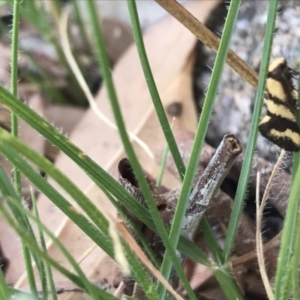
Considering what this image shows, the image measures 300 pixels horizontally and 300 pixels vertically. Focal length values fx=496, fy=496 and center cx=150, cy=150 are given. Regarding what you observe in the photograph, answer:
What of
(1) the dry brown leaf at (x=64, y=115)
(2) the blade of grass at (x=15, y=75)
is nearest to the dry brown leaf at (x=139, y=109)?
(1) the dry brown leaf at (x=64, y=115)

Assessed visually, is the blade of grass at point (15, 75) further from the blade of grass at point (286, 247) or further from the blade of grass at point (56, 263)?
the blade of grass at point (286, 247)

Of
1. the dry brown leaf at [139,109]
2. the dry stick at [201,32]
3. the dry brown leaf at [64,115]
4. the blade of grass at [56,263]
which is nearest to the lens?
the blade of grass at [56,263]

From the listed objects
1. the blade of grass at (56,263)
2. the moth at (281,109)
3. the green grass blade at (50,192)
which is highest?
the moth at (281,109)

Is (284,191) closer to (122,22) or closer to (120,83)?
(120,83)

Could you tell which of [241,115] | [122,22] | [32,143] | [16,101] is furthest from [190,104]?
[16,101]

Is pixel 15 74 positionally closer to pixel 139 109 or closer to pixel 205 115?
pixel 205 115

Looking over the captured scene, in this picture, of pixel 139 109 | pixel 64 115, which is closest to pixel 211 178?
pixel 139 109

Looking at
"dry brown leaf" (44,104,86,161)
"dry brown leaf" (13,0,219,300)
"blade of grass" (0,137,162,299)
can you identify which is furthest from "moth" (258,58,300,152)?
"dry brown leaf" (44,104,86,161)
